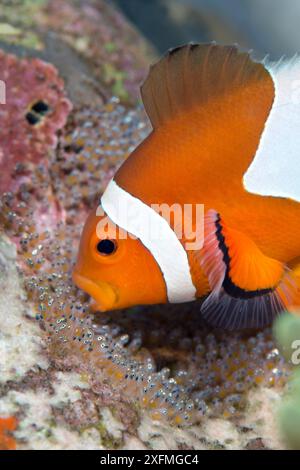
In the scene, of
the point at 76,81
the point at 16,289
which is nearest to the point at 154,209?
the point at 16,289

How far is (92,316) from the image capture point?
1.90 m

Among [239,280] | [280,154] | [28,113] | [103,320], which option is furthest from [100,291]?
[28,113]

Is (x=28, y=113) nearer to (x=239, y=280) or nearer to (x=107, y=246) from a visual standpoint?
(x=107, y=246)

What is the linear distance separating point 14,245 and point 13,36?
1.21 m

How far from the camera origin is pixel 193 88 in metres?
1.69

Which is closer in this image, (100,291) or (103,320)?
(100,291)

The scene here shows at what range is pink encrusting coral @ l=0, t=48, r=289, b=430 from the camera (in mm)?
1733

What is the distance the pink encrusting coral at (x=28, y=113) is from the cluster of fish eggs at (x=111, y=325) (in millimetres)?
56

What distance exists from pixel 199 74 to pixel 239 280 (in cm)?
67

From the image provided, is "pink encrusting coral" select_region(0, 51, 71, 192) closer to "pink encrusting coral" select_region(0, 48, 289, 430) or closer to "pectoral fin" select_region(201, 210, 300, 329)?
"pink encrusting coral" select_region(0, 48, 289, 430)

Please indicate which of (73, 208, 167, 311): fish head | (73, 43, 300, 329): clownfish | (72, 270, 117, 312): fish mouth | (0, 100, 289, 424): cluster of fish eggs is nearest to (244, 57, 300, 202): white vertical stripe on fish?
(73, 43, 300, 329): clownfish

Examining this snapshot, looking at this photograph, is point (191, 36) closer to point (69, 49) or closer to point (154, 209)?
point (69, 49)

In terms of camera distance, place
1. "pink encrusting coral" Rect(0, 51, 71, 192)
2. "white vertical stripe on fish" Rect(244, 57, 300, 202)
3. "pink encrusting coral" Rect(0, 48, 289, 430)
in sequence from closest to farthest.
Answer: "white vertical stripe on fish" Rect(244, 57, 300, 202)
"pink encrusting coral" Rect(0, 48, 289, 430)
"pink encrusting coral" Rect(0, 51, 71, 192)

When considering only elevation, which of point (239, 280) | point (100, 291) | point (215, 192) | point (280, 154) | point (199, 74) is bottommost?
point (100, 291)
